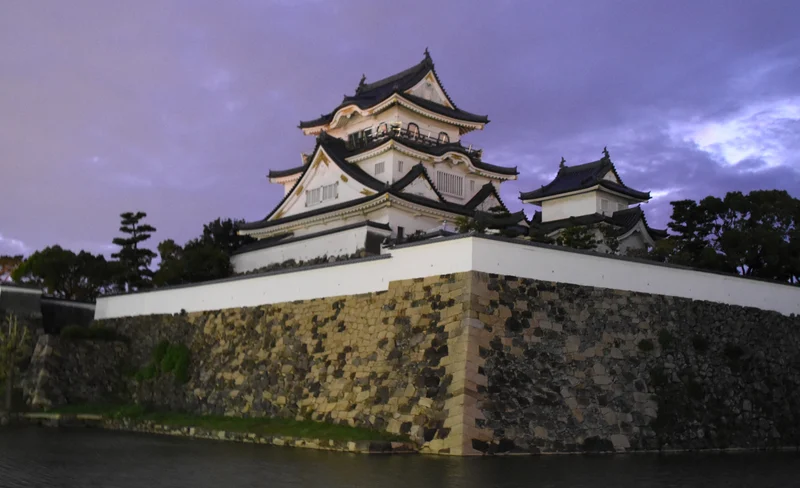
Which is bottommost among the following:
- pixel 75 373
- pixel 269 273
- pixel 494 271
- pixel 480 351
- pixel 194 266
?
pixel 75 373

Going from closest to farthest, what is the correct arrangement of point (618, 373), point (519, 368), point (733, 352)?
point (519, 368) < point (618, 373) < point (733, 352)

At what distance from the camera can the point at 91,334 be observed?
24438 mm

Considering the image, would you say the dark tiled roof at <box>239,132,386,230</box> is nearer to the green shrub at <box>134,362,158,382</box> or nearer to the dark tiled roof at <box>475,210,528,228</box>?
the dark tiled roof at <box>475,210,528,228</box>

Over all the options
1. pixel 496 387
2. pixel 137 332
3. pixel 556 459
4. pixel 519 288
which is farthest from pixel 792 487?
pixel 137 332

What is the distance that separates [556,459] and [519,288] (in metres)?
3.77

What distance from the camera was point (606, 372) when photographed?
16391mm

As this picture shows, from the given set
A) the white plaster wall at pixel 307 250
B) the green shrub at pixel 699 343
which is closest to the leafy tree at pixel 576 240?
the green shrub at pixel 699 343

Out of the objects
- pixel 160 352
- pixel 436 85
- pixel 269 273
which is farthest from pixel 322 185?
pixel 269 273

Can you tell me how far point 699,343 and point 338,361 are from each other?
822 cm

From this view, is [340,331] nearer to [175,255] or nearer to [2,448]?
[2,448]

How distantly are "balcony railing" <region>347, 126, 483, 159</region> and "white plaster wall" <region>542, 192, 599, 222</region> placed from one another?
3667 millimetres

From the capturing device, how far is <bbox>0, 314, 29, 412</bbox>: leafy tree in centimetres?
2209

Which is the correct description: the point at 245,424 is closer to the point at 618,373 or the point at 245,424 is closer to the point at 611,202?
the point at 618,373

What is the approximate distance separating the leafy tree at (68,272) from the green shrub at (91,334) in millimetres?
7101
